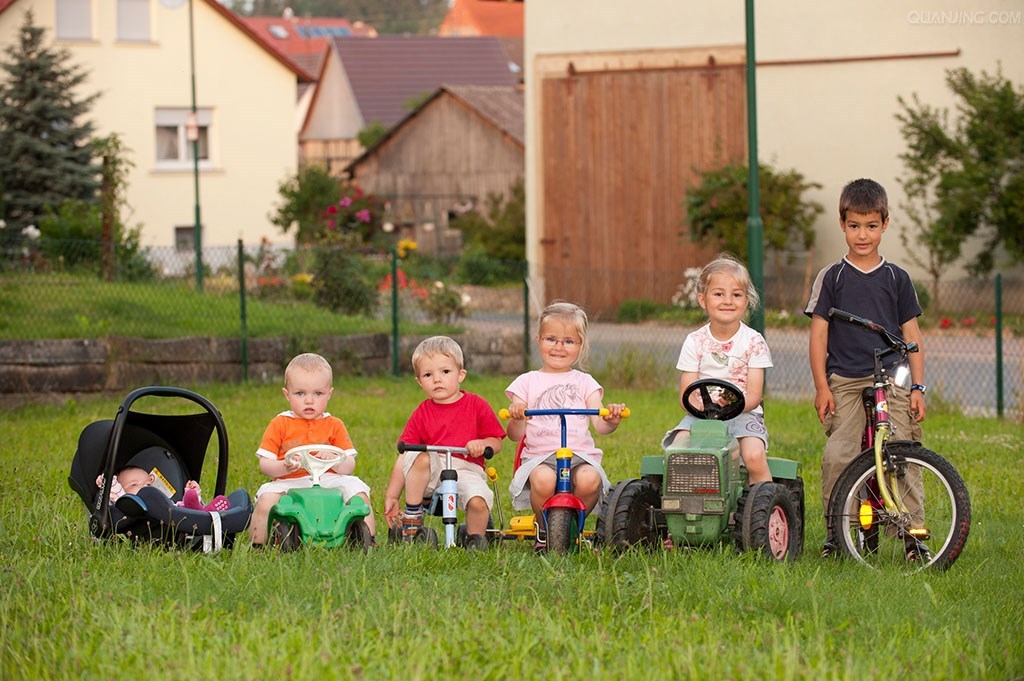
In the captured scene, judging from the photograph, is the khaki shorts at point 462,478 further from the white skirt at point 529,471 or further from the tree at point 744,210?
the tree at point 744,210

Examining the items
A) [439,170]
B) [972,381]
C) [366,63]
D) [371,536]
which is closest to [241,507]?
[371,536]

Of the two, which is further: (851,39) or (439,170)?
(439,170)

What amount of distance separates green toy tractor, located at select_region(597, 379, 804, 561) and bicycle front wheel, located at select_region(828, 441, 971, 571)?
0.25 metres

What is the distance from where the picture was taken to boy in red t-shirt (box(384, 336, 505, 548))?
6754 mm

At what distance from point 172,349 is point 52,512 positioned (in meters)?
7.00

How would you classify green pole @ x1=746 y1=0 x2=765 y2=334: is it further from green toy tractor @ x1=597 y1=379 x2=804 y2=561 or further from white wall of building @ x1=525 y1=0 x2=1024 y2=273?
white wall of building @ x1=525 y1=0 x2=1024 y2=273

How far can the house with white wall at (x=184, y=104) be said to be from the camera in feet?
121

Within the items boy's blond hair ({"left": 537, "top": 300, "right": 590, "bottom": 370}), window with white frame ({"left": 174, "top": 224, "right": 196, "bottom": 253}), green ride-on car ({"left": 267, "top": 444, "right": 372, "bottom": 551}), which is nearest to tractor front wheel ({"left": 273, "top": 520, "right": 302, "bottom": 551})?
green ride-on car ({"left": 267, "top": 444, "right": 372, "bottom": 551})

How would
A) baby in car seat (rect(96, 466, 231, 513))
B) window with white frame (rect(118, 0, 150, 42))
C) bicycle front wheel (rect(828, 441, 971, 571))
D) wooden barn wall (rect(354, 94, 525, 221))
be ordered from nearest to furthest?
1. bicycle front wheel (rect(828, 441, 971, 571))
2. baby in car seat (rect(96, 466, 231, 513))
3. window with white frame (rect(118, 0, 150, 42))
4. wooden barn wall (rect(354, 94, 525, 221))

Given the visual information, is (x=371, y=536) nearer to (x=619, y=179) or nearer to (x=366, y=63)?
(x=619, y=179)

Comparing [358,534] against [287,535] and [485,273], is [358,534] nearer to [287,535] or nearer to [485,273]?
[287,535]

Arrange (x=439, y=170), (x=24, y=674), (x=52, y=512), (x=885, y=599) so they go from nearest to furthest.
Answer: (x=24, y=674) < (x=885, y=599) < (x=52, y=512) < (x=439, y=170)

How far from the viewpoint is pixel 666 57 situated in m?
23.3

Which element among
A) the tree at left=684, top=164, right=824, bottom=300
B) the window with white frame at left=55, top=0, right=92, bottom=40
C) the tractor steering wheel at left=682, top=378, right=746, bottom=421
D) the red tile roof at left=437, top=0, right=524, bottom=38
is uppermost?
the red tile roof at left=437, top=0, right=524, bottom=38
